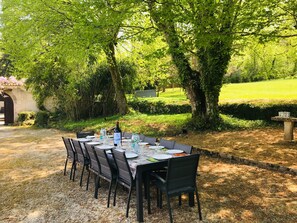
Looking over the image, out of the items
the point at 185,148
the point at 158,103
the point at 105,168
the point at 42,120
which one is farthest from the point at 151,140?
the point at 42,120

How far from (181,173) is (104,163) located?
1.33m

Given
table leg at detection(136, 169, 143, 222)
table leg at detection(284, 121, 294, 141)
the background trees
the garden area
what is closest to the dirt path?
the garden area

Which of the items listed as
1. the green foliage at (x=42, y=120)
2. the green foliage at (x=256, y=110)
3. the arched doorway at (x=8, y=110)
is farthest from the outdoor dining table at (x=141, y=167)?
the arched doorway at (x=8, y=110)

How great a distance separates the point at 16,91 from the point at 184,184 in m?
17.3

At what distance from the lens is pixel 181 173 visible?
129 inches

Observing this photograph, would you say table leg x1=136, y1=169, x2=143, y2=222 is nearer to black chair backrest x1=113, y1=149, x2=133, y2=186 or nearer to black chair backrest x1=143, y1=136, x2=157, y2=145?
black chair backrest x1=113, y1=149, x2=133, y2=186

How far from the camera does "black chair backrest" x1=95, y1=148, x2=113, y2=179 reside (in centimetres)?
389

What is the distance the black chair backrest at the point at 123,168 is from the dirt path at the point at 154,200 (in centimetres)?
43

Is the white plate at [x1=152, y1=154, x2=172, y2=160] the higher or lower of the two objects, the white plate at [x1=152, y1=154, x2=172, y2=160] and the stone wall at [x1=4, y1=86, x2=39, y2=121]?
the lower

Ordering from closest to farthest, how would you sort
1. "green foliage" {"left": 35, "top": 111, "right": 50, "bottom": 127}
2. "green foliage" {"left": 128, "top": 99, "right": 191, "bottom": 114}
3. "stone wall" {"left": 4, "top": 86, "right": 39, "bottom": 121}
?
"green foliage" {"left": 128, "top": 99, "right": 191, "bottom": 114} < "green foliage" {"left": 35, "top": 111, "right": 50, "bottom": 127} < "stone wall" {"left": 4, "top": 86, "right": 39, "bottom": 121}

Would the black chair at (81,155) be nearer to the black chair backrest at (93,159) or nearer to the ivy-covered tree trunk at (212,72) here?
the black chair backrest at (93,159)

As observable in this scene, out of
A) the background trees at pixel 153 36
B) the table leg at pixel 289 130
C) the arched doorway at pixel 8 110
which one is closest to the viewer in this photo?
the background trees at pixel 153 36

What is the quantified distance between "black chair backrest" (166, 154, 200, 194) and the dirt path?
43 cm

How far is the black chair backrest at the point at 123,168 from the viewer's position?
348 centimetres
